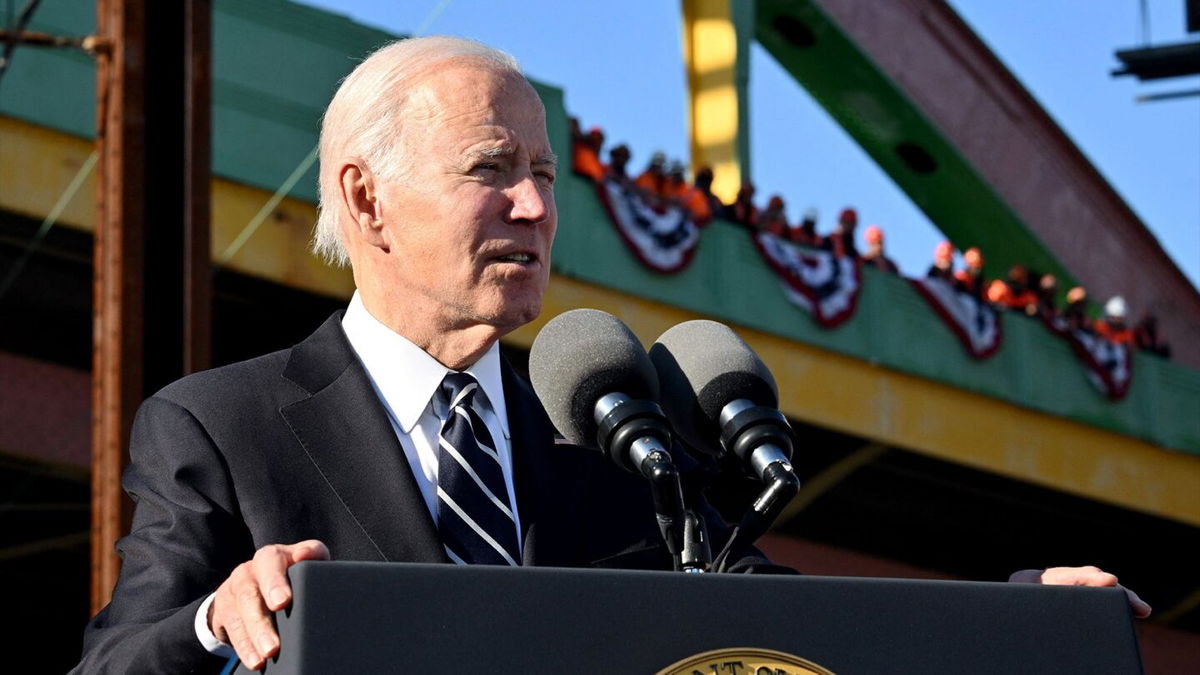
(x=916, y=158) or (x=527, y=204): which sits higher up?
(x=527, y=204)

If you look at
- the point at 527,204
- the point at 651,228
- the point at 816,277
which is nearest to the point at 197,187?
the point at 527,204

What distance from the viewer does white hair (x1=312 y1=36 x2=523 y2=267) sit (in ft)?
7.47

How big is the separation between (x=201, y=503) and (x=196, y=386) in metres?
0.20

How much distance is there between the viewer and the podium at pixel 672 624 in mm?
1547

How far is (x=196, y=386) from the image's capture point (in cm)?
220

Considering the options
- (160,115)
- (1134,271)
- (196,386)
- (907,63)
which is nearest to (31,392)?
(160,115)

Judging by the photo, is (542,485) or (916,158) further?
(916,158)

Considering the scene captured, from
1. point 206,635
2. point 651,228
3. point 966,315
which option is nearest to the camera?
point 206,635

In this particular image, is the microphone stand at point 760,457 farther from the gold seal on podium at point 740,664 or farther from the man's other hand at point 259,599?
the man's other hand at point 259,599

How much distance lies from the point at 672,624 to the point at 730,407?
0.44 meters

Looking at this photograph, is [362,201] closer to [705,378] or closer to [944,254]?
[705,378]

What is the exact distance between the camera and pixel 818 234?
55.9 feet

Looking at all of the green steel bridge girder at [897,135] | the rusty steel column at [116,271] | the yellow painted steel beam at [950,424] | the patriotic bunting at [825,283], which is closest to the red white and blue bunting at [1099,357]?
the patriotic bunting at [825,283]

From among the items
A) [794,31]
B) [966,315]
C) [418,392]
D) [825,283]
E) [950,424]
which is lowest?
[950,424]
